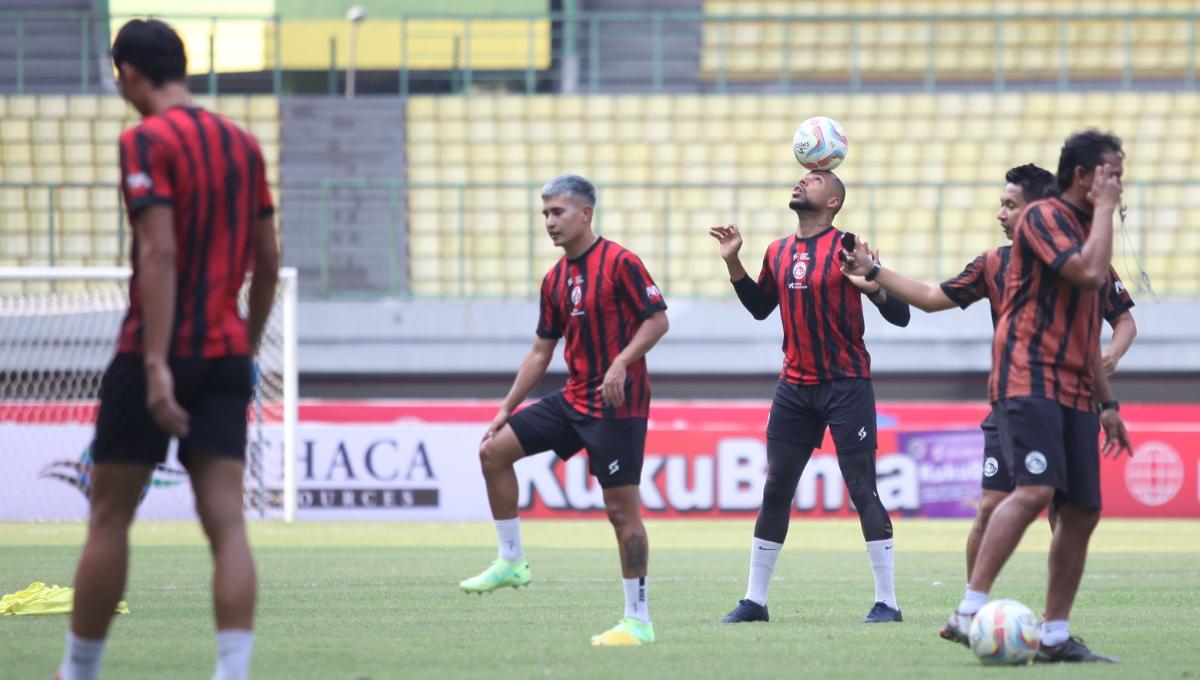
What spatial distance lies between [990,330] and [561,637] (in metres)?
14.2

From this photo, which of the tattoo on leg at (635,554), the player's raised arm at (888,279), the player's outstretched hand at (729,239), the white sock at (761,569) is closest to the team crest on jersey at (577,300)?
the player's outstretched hand at (729,239)

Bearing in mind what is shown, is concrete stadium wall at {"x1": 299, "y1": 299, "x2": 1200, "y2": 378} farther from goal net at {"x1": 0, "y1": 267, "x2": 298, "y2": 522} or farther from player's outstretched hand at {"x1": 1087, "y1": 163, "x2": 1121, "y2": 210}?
player's outstretched hand at {"x1": 1087, "y1": 163, "x2": 1121, "y2": 210}

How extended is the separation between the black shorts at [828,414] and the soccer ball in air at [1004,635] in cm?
185

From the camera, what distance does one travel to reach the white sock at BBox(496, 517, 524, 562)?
24.5 feet

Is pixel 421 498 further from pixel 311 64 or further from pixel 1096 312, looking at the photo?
pixel 1096 312

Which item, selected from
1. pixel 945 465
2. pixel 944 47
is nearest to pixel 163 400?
pixel 945 465

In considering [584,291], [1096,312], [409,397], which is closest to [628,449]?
[584,291]

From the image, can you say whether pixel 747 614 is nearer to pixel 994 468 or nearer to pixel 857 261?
pixel 994 468

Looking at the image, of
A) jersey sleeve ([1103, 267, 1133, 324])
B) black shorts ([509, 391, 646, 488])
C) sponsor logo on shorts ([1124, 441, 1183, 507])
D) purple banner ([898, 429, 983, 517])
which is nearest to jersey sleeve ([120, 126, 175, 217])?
black shorts ([509, 391, 646, 488])

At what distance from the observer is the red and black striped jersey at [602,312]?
690 cm

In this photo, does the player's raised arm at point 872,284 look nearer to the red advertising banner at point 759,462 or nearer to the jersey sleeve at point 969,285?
the jersey sleeve at point 969,285

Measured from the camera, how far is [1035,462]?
583cm

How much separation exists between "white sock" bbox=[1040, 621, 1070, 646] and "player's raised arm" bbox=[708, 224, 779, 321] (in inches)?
83.9

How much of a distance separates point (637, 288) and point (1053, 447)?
189cm
